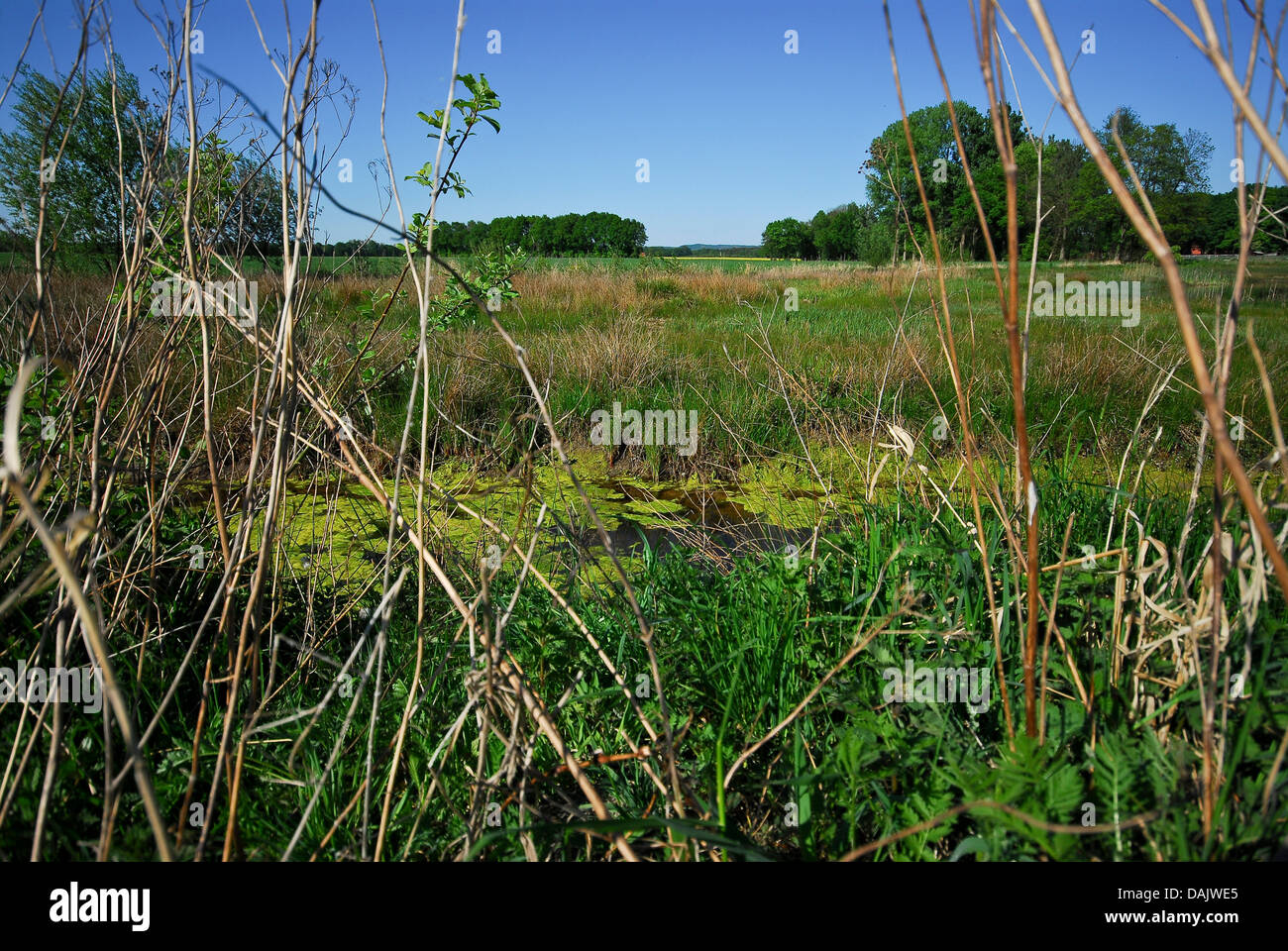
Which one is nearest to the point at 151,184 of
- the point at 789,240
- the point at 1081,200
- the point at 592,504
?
the point at 592,504

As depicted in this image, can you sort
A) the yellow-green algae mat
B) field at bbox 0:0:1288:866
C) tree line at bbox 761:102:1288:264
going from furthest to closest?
tree line at bbox 761:102:1288:264 → the yellow-green algae mat → field at bbox 0:0:1288:866

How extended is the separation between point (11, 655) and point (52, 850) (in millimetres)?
599

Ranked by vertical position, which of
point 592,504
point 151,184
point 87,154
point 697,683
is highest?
point 87,154

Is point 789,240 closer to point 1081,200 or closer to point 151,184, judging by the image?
point 1081,200

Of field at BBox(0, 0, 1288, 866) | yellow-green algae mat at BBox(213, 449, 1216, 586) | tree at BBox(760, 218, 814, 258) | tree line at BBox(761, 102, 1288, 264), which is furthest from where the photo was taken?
tree at BBox(760, 218, 814, 258)

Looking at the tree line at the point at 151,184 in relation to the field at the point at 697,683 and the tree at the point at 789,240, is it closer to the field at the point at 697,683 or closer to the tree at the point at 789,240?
the field at the point at 697,683

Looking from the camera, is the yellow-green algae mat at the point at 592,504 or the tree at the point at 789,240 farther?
the tree at the point at 789,240

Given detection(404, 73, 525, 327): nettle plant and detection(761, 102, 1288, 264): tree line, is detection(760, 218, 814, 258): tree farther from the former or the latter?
detection(404, 73, 525, 327): nettle plant

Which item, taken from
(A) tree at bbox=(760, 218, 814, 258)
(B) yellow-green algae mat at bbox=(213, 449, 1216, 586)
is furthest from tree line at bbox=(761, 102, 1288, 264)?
(B) yellow-green algae mat at bbox=(213, 449, 1216, 586)

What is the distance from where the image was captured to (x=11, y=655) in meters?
1.51

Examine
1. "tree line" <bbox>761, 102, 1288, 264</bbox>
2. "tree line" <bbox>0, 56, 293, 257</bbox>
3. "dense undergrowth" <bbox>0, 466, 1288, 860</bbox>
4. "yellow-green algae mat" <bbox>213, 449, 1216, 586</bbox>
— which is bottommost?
"dense undergrowth" <bbox>0, 466, 1288, 860</bbox>

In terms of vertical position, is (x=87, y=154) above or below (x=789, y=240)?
below

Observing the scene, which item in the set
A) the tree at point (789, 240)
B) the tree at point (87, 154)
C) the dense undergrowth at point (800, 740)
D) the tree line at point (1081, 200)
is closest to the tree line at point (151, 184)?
the tree at point (87, 154)
